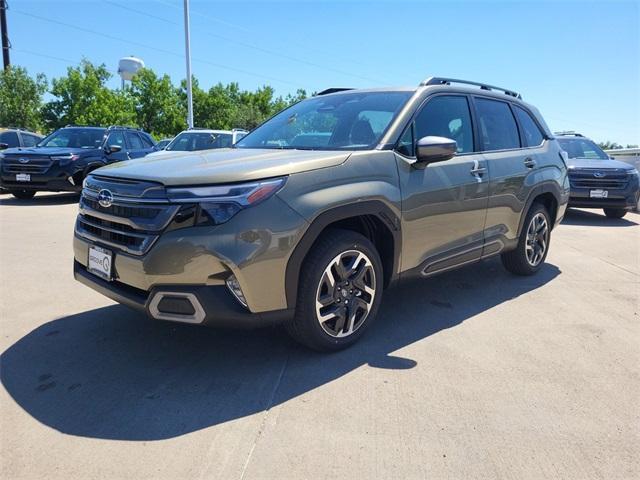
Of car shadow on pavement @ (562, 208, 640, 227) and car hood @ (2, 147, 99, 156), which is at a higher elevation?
car hood @ (2, 147, 99, 156)

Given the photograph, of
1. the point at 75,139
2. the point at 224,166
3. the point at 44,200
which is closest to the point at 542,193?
the point at 224,166

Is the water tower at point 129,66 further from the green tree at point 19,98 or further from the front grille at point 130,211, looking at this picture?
the front grille at point 130,211

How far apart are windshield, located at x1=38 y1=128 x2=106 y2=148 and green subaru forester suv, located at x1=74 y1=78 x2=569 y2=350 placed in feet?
27.9

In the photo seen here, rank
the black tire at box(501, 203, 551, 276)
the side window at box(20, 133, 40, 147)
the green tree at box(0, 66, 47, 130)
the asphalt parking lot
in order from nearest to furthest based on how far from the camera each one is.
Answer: the asphalt parking lot, the black tire at box(501, 203, 551, 276), the side window at box(20, 133, 40, 147), the green tree at box(0, 66, 47, 130)

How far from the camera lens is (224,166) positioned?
2.92m

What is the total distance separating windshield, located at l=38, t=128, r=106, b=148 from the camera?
11.3 meters

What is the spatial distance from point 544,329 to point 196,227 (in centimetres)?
288

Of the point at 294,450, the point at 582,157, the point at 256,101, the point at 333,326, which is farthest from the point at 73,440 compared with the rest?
the point at 256,101

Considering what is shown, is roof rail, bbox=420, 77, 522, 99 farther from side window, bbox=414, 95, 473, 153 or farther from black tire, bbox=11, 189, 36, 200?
black tire, bbox=11, 189, 36, 200

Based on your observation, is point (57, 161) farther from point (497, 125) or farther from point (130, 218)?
point (497, 125)

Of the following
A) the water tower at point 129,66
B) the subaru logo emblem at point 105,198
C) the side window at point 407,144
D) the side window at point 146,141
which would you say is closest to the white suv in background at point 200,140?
the side window at point 146,141

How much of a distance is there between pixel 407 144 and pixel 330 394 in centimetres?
188

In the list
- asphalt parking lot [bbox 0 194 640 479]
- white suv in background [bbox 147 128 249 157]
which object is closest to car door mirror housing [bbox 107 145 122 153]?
white suv in background [bbox 147 128 249 157]

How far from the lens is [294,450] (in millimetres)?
2330
